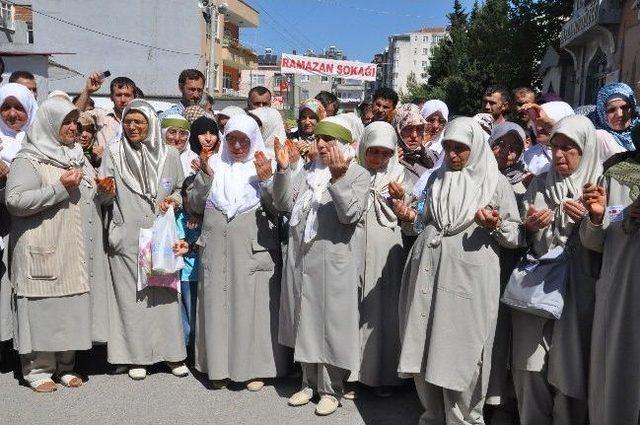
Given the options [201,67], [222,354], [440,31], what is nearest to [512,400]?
[222,354]

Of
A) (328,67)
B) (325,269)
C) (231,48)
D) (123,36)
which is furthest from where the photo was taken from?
(231,48)

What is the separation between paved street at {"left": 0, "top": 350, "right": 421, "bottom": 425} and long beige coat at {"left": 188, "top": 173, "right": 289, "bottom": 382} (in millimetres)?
184

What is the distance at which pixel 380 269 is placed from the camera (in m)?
3.79

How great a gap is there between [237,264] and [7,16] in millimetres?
24765

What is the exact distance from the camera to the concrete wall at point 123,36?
1136 inches

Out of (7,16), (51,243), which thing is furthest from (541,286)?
(7,16)

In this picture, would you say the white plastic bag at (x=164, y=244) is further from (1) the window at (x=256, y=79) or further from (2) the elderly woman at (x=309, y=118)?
(1) the window at (x=256, y=79)

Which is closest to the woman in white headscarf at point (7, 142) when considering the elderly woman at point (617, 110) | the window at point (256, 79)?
the elderly woman at point (617, 110)

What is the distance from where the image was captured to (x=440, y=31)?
107 metres

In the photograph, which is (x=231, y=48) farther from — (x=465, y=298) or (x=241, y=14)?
(x=465, y=298)

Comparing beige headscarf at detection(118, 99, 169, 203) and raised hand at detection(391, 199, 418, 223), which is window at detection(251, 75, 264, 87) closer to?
beige headscarf at detection(118, 99, 169, 203)

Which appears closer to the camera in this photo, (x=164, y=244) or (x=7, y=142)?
(x=164, y=244)

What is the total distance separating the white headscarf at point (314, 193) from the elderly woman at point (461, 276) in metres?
0.69

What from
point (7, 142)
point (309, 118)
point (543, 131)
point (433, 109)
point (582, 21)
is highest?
point (582, 21)
